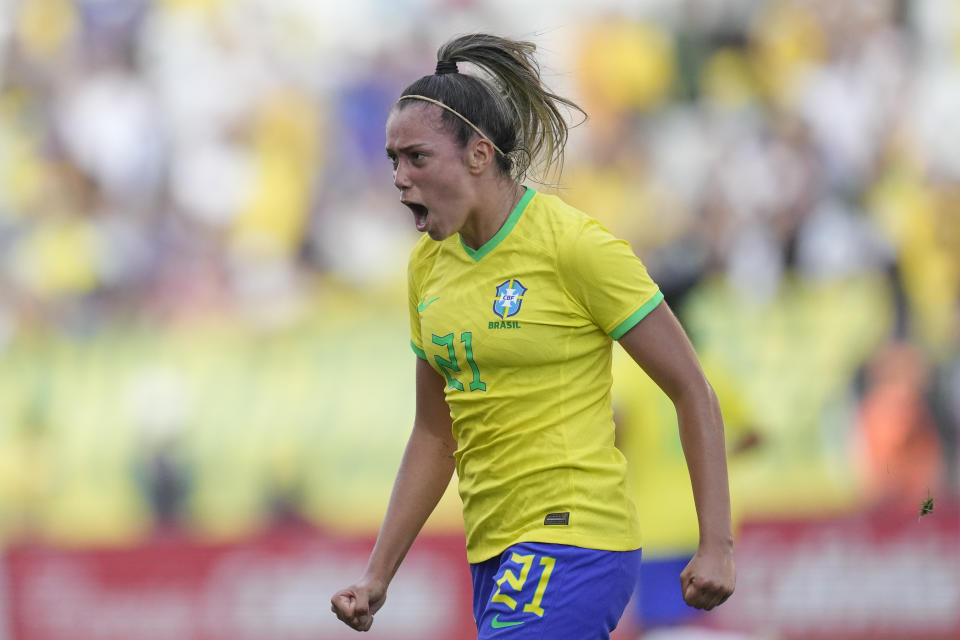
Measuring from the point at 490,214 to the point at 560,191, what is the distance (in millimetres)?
5746

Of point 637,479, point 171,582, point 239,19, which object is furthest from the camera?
point 239,19

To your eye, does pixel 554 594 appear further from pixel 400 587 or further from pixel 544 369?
pixel 400 587

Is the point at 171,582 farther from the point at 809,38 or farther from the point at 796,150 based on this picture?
the point at 809,38

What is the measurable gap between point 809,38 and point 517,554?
303 inches

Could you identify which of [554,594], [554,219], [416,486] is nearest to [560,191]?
[416,486]

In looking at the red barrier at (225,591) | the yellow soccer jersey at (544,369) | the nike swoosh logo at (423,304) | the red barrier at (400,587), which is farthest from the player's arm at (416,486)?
the red barrier at (225,591)

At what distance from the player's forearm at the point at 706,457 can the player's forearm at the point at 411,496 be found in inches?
31.2

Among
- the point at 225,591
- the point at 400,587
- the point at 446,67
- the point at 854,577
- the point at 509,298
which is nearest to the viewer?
the point at 509,298

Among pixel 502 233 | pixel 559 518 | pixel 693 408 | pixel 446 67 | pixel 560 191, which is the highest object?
pixel 560 191

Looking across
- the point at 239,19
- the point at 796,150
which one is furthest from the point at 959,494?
the point at 239,19

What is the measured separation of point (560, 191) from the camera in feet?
30.0

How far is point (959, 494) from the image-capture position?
32.0ft

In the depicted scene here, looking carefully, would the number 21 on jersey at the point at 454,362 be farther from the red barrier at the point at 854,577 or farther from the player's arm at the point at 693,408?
the red barrier at the point at 854,577

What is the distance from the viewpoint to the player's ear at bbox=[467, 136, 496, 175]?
341 centimetres
